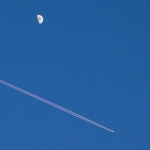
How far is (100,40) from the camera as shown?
8.38 ft

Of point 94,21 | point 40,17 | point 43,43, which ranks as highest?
point 94,21

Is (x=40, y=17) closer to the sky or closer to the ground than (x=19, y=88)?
closer to the sky

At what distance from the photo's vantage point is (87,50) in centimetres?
254

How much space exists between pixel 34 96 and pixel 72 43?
1.93ft

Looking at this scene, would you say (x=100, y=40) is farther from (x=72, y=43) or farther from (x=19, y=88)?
(x=19, y=88)

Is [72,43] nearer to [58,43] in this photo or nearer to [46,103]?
[58,43]

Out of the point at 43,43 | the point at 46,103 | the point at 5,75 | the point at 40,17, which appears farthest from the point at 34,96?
the point at 40,17

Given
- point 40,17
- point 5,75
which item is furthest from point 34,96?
point 40,17

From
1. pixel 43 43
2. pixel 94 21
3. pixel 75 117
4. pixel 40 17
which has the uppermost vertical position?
pixel 94 21

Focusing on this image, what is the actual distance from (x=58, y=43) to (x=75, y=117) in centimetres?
68

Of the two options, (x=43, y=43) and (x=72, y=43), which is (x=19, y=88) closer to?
(x=43, y=43)

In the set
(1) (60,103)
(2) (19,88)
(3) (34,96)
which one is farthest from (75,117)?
(2) (19,88)

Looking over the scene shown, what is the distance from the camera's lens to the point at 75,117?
2.46 m

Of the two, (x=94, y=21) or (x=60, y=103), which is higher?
(x=94, y=21)
